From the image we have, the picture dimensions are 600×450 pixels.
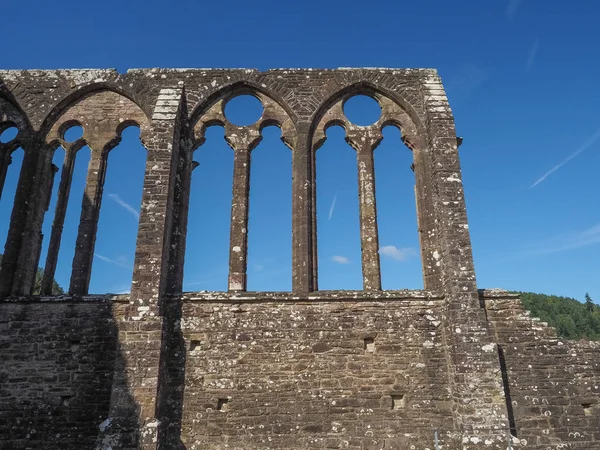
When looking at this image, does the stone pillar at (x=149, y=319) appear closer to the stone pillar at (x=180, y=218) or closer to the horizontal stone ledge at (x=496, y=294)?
the stone pillar at (x=180, y=218)

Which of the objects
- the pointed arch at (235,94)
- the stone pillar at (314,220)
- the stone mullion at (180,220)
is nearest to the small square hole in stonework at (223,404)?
the stone mullion at (180,220)

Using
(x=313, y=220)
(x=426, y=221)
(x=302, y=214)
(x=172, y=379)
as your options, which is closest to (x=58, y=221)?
(x=172, y=379)

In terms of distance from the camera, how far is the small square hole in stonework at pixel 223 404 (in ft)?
25.3

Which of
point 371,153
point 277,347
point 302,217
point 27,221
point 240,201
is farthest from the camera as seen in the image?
point 371,153

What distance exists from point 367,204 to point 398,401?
3.60m

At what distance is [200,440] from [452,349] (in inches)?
169

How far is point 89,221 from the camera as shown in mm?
9102

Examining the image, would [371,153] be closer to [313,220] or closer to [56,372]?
[313,220]

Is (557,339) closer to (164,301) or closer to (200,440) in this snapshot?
(200,440)

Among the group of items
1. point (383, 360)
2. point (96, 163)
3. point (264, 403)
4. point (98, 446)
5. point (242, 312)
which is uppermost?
point (96, 163)

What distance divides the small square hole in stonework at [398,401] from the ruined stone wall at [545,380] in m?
1.73

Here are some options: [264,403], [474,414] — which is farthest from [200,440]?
[474,414]

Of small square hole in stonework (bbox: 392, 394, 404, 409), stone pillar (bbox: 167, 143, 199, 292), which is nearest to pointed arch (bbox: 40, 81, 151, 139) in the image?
stone pillar (bbox: 167, 143, 199, 292)

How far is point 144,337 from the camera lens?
748 cm
